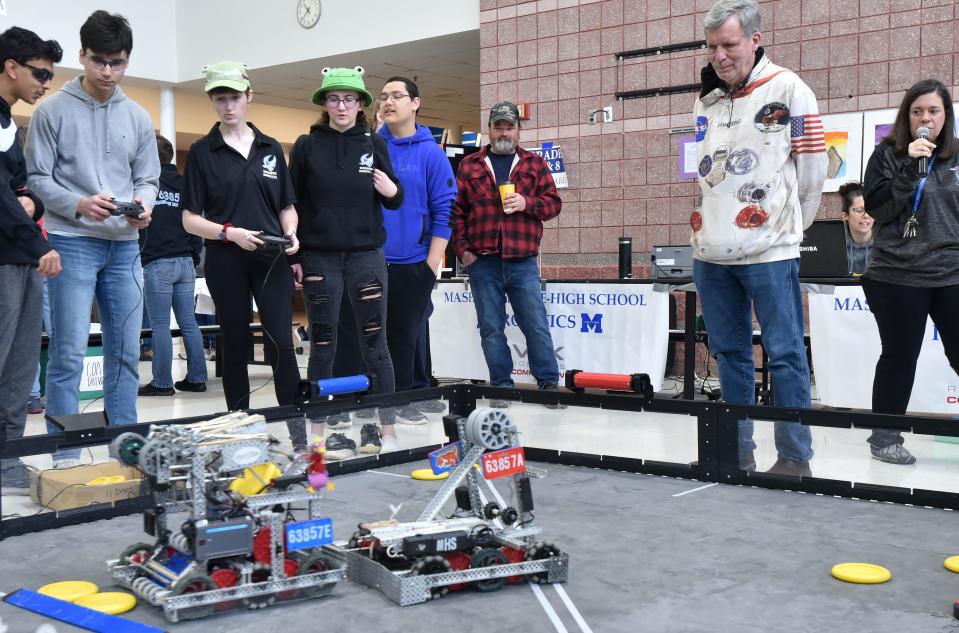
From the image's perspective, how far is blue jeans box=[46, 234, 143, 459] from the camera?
2.71 meters

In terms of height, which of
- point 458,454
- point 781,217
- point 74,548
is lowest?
point 74,548

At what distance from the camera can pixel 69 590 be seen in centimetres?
178

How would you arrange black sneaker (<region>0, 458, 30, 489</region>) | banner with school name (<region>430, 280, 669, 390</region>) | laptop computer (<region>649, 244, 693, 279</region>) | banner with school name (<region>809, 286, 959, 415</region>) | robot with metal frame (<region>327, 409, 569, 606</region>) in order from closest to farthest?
robot with metal frame (<region>327, 409, 569, 606</region>)
black sneaker (<region>0, 458, 30, 489</region>)
banner with school name (<region>809, 286, 959, 415</region>)
banner with school name (<region>430, 280, 669, 390</region>)
laptop computer (<region>649, 244, 693, 279</region>)

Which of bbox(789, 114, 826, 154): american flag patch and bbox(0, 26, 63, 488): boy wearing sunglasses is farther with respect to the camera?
bbox(789, 114, 826, 154): american flag patch

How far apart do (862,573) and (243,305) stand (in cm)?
186

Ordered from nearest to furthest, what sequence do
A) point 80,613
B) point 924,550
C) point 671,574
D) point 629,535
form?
point 80,613
point 671,574
point 924,550
point 629,535

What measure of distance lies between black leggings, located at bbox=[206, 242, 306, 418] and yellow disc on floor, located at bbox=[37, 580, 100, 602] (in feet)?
3.50

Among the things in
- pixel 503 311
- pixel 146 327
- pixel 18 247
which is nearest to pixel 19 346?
pixel 18 247

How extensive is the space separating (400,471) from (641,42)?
4.11 metres

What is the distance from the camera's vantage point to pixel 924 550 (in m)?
2.03

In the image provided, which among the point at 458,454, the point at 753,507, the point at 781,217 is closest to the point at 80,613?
the point at 458,454

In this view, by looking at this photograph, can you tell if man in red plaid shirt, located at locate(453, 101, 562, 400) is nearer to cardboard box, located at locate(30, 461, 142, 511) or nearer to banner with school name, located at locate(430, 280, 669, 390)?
banner with school name, located at locate(430, 280, 669, 390)

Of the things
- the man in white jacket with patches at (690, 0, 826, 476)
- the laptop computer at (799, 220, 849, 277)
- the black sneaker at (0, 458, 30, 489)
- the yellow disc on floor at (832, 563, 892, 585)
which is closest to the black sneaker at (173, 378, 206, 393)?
the black sneaker at (0, 458, 30, 489)

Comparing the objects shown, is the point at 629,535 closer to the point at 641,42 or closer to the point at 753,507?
the point at 753,507
